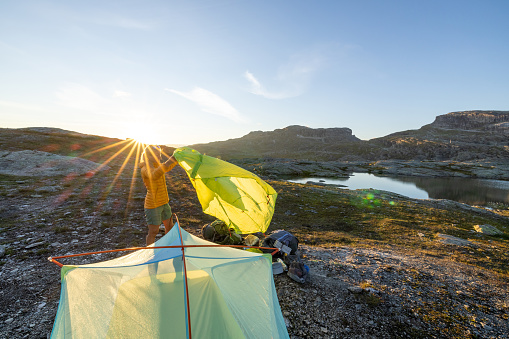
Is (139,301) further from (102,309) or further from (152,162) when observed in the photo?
(152,162)

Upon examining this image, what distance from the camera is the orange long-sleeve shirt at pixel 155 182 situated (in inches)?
231

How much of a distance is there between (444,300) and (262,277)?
18.1 ft

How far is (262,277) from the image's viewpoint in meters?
4.43

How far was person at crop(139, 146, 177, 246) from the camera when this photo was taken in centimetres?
584

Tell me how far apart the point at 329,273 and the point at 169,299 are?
5268 millimetres

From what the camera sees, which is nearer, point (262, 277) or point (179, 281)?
point (179, 281)

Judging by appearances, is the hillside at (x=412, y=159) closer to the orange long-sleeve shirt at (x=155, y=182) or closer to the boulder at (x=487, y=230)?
the boulder at (x=487, y=230)

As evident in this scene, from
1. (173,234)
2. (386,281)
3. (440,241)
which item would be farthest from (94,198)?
(440,241)

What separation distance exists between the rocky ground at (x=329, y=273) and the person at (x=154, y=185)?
2.78 metres

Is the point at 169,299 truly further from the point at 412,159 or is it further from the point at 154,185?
the point at 412,159

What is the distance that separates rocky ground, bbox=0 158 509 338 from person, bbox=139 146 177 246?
109 inches

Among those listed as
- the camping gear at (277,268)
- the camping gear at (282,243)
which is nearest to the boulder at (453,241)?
the camping gear at (282,243)

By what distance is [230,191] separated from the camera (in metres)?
6.64

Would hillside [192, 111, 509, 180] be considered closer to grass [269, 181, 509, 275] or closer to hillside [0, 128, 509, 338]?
grass [269, 181, 509, 275]
